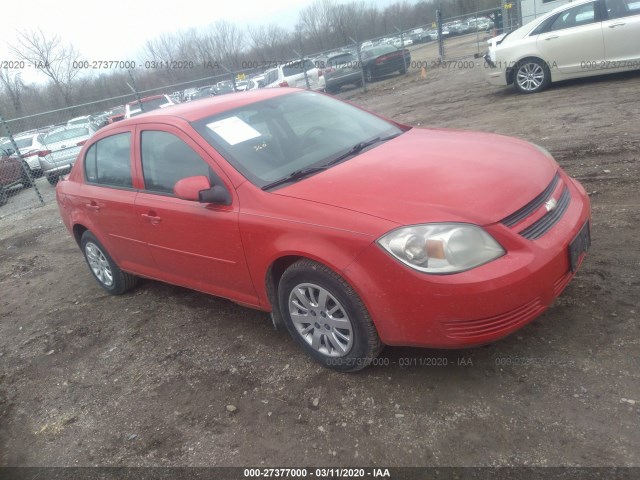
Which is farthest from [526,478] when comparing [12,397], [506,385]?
[12,397]

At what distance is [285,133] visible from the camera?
11.9 ft

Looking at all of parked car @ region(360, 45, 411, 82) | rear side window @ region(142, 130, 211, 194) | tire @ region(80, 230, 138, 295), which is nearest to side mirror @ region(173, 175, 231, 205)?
rear side window @ region(142, 130, 211, 194)

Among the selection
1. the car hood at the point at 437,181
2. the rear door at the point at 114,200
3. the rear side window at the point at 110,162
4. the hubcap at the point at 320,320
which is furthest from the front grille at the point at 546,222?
the rear side window at the point at 110,162

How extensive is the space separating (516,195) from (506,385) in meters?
1.02

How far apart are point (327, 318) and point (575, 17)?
8967 mm

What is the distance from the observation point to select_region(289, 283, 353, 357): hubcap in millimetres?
2867

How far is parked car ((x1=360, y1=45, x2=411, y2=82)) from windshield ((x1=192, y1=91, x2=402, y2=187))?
17283 millimetres

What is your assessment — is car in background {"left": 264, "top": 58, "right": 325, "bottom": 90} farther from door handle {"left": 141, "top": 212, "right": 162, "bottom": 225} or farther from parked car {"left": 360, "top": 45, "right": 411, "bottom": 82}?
door handle {"left": 141, "top": 212, "right": 162, "bottom": 225}

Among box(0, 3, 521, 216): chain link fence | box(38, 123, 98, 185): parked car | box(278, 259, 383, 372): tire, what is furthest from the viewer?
box(38, 123, 98, 185): parked car

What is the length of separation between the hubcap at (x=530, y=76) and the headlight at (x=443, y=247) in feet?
28.6

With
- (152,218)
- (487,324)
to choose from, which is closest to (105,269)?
(152,218)

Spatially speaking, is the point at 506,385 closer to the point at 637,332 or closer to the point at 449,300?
the point at 449,300

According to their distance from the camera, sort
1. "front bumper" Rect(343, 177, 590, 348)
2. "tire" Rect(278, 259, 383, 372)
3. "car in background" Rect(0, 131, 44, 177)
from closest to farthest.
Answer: "front bumper" Rect(343, 177, 590, 348), "tire" Rect(278, 259, 383, 372), "car in background" Rect(0, 131, 44, 177)

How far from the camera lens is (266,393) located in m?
3.07
